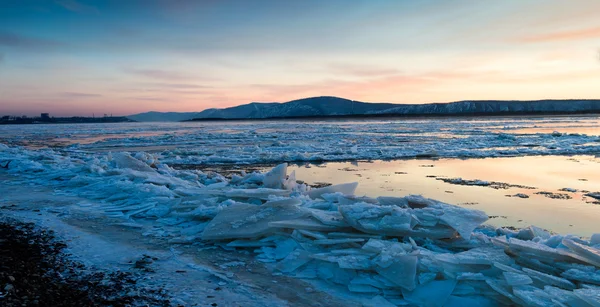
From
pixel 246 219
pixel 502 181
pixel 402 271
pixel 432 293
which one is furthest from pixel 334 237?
pixel 502 181

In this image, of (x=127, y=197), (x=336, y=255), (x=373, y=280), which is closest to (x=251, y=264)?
(x=336, y=255)

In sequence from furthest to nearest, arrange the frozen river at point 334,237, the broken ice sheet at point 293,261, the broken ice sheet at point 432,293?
1. the broken ice sheet at point 293,261
2. the frozen river at point 334,237
3. the broken ice sheet at point 432,293

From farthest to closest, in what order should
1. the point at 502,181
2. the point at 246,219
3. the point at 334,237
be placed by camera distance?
the point at 502,181
the point at 246,219
the point at 334,237

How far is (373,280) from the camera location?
3512 millimetres

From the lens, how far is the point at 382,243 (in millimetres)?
3945

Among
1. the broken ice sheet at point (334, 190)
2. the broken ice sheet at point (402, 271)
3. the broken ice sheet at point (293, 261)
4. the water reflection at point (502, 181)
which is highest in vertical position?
the broken ice sheet at point (334, 190)

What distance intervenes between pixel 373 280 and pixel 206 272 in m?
1.43

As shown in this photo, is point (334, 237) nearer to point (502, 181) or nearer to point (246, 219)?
point (246, 219)

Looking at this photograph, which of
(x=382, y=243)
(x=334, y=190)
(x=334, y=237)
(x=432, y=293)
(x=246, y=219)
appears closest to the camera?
(x=432, y=293)

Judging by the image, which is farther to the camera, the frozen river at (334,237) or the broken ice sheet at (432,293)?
the frozen river at (334,237)

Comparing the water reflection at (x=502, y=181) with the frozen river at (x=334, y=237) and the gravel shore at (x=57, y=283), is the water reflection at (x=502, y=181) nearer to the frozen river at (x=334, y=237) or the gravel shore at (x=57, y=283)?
the frozen river at (x=334, y=237)

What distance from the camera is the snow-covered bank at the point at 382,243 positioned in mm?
3250

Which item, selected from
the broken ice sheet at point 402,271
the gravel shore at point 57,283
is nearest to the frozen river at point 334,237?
the broken ice sheet at point 402,271

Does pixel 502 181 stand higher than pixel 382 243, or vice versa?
pixel 382 243
